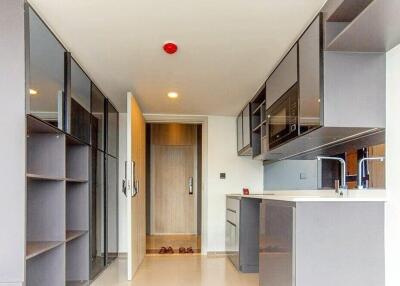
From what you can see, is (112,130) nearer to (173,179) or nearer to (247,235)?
(247,235)

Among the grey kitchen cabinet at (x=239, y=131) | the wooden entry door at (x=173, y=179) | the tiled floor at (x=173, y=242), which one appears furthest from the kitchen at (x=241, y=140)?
the wooden entry door at (x=173, y=179)

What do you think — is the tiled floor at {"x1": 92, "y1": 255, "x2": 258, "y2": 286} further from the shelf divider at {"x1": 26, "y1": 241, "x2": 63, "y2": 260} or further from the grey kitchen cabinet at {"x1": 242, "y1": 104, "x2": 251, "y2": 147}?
the grey kitchen cabinet at {"x1": 242, "y1": 104, "x2": 251, "y2": 147}

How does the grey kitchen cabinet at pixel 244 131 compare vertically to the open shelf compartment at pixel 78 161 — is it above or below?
above

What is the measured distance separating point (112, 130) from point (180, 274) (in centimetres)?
→ 215

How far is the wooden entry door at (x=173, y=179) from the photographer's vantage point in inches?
311

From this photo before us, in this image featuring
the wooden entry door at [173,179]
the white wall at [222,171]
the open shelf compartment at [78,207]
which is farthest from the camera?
the wooden entry door at [173,179]

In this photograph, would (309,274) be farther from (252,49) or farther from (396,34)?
(252,49)

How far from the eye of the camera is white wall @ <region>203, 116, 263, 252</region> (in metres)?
5.49

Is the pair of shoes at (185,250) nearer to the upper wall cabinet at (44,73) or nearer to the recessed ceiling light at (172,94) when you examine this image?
the recessed ceiling light at (172,94)

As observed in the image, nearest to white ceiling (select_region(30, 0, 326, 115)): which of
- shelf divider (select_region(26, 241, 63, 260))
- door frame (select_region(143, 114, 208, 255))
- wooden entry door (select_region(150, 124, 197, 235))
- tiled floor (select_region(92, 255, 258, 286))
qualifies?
door frame (select_region(143, 114, 208, 255))

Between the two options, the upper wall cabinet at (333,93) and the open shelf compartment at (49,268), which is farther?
the open shelf compartment at (49,268)

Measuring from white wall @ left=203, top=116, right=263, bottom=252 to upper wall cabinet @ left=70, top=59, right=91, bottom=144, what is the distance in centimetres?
232

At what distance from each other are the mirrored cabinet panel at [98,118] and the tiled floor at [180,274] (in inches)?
59.1

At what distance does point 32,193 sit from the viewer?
293 centimetres
